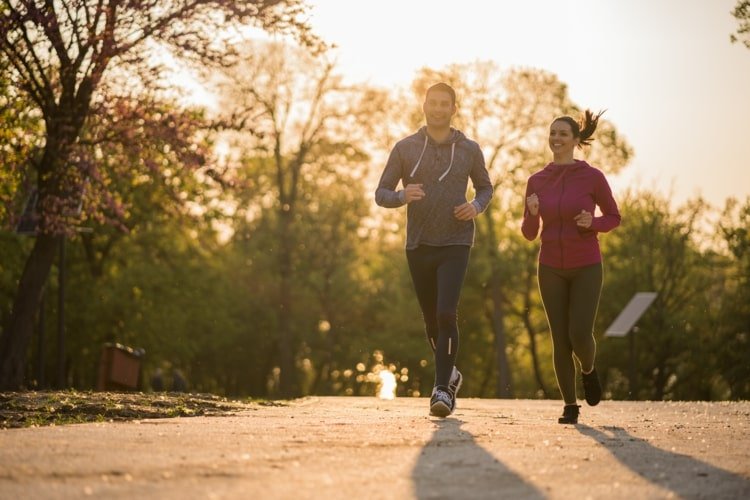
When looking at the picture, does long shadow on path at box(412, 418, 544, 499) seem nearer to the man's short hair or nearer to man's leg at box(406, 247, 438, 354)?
man's leg at box(406, 247, 438, 354)

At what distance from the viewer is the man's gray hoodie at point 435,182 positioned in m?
10.1

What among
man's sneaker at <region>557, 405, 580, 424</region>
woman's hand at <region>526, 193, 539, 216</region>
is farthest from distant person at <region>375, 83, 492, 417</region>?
man's sneaker at <region>557, 405, 580, 424</region>

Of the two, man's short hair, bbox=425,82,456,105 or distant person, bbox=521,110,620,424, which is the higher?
man's short hair, bbox=425,82,456,105

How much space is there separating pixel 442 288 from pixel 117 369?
1626 cm

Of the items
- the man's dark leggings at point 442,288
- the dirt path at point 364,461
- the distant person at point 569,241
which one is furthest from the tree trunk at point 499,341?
the dirt path at point 364,461

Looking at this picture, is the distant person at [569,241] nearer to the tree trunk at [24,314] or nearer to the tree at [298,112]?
the tree trunk at [24,314]

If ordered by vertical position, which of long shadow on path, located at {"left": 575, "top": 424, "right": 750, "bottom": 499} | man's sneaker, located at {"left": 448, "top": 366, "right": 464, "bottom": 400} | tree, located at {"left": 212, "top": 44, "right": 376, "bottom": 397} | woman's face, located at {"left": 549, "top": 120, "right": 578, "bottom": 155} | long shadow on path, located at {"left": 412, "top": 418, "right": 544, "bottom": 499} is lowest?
long shadow on path, located at {"left": 412, "top": 418, "right": 544, "bottom": 499}

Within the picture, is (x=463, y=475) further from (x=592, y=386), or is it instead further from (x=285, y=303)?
(x=285, y=303)

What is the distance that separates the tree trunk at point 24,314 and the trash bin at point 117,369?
585 cm

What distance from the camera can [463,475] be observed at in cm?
571

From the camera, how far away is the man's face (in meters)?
10.2

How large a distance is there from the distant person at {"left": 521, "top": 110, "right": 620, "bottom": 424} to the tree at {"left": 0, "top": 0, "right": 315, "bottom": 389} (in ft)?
28.0

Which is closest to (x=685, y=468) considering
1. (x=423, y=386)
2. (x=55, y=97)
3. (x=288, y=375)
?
(x=55, y=97)

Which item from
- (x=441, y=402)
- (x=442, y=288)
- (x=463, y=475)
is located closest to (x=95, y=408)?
(x=441, y=402)
